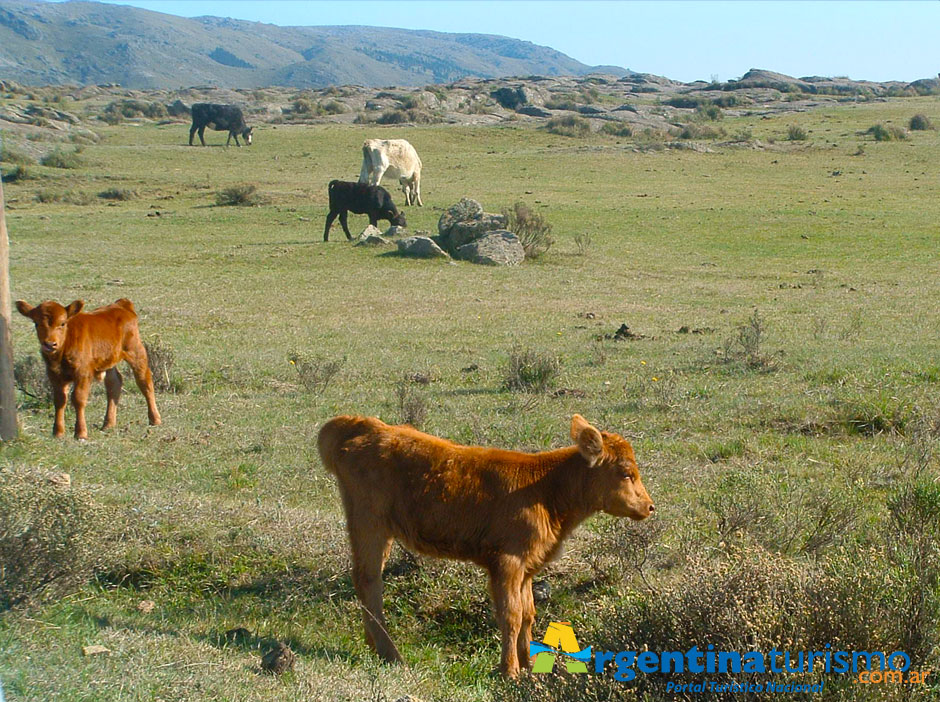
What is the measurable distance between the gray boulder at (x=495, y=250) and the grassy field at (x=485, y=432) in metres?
0.80

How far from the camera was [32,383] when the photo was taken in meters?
11.1

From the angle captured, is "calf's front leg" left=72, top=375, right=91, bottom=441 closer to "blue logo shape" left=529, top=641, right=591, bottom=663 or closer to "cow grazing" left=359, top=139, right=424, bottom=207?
"blue logo shape" left=529, top=641, right=591, bottom=663

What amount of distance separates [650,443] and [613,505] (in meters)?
3.93

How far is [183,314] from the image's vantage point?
55.7 feet

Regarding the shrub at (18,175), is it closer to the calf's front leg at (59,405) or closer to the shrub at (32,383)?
the shrub at (32,383)

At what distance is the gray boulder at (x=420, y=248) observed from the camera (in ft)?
76.9

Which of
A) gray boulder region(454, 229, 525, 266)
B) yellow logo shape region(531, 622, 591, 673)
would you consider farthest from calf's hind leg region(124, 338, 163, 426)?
gray boulder region(454, 229, 525, 266)

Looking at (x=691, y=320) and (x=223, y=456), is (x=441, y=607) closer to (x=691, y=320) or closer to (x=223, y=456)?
(x=223, y=456)

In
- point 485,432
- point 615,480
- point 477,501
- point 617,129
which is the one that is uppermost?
point 617,129

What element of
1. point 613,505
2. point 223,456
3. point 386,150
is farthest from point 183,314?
point 386,150

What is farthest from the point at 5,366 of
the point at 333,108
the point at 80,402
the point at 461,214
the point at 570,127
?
the point at 333,108

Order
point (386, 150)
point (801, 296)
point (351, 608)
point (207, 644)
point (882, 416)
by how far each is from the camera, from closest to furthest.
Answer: point (207, 644), point (351, 608), point (882, 416), point (801, 296), point (386, 150)

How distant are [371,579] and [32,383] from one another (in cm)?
780

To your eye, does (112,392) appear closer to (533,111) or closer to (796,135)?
(796,135)
